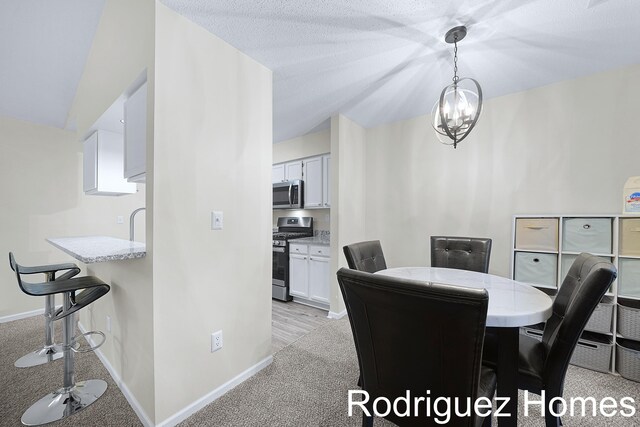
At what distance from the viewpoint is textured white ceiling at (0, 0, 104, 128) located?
6.00 ft

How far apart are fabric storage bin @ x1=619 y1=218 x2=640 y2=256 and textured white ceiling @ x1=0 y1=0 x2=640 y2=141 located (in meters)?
1.28

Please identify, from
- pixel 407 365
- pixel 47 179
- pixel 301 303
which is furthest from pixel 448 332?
pixel 47 179

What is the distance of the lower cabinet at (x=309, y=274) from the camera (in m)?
3.30

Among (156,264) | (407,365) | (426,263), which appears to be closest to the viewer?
(407,365)

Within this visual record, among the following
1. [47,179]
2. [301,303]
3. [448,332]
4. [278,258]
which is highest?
[47,179]

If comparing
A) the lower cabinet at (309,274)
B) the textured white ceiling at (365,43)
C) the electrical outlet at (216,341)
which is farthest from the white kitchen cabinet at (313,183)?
the electrical outlet at (216,341)

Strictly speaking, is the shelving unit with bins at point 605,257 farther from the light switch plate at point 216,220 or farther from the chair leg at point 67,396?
the chair leg at point 67,396

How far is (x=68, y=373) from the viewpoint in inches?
65.6

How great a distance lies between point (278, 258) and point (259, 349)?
69.9 inches

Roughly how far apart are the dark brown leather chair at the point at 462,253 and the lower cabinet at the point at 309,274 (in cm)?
134

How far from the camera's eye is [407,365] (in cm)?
96

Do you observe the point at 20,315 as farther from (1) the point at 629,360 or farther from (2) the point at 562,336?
(1) the point at 629,360

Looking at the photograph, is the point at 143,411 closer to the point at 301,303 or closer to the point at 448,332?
the point at 448,332

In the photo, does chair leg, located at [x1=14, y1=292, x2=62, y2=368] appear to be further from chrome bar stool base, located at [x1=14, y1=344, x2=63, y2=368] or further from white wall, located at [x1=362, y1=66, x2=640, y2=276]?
white wall, located at [x1=362, y1=66, x2=640, y2=276]
